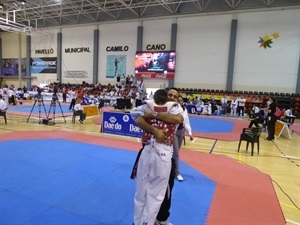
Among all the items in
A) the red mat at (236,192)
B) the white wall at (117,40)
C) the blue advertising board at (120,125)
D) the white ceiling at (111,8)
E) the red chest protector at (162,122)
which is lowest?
the red mat at (236,192)

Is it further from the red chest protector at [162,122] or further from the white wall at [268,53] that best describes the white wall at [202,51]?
the red chest protector at [162,122]

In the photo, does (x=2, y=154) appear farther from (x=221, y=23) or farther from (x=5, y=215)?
(x=221, y=23)

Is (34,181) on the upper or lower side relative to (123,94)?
lower

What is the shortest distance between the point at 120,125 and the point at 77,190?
453 centimetres

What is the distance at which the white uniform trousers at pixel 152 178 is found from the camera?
2.43 m

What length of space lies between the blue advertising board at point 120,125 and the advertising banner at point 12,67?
25.7 m

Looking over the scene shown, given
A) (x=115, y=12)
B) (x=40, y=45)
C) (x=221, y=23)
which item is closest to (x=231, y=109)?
(x=221, y=23)

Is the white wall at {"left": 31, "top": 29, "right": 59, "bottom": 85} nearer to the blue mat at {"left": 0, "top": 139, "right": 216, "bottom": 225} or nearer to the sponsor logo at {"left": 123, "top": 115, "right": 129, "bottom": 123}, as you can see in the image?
the sponsor logo at {"left": 123, "top": 115, "right": 129, "bottom": 123}

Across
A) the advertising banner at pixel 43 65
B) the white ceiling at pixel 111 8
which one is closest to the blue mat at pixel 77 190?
the white ceiling at pixel 111 8

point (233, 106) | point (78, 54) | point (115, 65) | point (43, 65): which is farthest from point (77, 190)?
point (43, 65)

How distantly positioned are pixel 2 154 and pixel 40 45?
84.9ft

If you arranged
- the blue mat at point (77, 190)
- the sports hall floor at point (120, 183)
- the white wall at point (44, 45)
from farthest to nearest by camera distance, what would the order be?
1. the white wall at point (44, 45)
2. the sports hall floor at point (120, 183)
3. the blue mat at point (77, 190)

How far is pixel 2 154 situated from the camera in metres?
5.91

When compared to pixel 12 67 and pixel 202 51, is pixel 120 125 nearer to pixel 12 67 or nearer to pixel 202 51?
pixel 202 51
